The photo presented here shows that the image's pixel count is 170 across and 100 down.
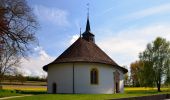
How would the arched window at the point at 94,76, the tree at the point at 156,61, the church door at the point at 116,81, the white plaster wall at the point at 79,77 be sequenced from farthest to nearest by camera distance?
the tree at the point at 156,61
the church door at the point at 116,81
the arched window at the point at 94,76
the white plaster wall at the point at 79,77

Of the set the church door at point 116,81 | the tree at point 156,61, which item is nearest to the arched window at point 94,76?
the church door at point 116,81

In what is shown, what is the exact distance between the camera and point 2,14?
25891 mm

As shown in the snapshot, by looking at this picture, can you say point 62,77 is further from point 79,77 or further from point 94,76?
point 94,76

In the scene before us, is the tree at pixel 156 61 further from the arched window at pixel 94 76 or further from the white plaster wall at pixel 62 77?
the white plaster wall at pixel 62 77

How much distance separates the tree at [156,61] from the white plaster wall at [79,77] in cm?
2680

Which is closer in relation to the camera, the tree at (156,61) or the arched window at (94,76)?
the arched window at (94,76)

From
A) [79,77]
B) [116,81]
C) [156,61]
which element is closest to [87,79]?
[79,77]

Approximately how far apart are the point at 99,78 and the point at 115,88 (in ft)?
15.2

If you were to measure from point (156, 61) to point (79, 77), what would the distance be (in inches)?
1257

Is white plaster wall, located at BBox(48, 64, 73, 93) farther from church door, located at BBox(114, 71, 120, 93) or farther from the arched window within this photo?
church door, located at BBox(114, 71, 120, 93)

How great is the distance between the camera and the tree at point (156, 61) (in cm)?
7231

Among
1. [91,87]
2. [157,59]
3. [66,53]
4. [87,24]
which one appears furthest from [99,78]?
[157,59]

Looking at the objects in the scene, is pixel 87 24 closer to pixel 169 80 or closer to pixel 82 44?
pixel 82 44

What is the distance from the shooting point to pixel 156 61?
72750 millimetres
